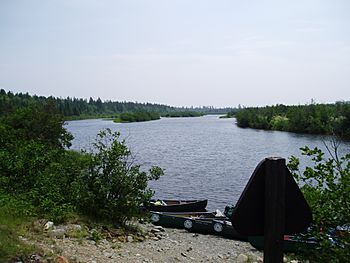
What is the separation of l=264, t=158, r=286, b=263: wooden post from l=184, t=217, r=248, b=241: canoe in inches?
524

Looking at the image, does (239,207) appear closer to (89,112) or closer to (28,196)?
(28,196)

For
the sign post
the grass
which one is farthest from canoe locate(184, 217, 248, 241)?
the sign post

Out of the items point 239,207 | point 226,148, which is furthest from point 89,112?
point 239,207

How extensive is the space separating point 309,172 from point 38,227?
754 centimetres

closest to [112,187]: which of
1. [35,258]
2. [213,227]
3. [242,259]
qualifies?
[242,259]

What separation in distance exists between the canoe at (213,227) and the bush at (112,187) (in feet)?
13.8

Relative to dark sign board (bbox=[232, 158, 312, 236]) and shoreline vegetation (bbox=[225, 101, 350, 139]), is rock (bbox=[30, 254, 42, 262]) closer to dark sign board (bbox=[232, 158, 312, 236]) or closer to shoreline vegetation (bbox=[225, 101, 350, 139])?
dark sign board (bbox=[232, 158, 312, 236])

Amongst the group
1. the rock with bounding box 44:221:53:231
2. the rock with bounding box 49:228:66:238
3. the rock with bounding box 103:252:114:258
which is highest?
the rock with bounding box 44:221:53:231

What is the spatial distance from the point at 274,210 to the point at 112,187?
10447 mm

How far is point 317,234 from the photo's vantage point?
447cm

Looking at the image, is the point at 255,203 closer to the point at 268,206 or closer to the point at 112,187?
the point at 268,206

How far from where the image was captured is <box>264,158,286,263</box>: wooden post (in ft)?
9.21

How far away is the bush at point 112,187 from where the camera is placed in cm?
1261

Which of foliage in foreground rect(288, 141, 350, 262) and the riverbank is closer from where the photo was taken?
foliage in foreground rect(288, 141, 350, 262)
